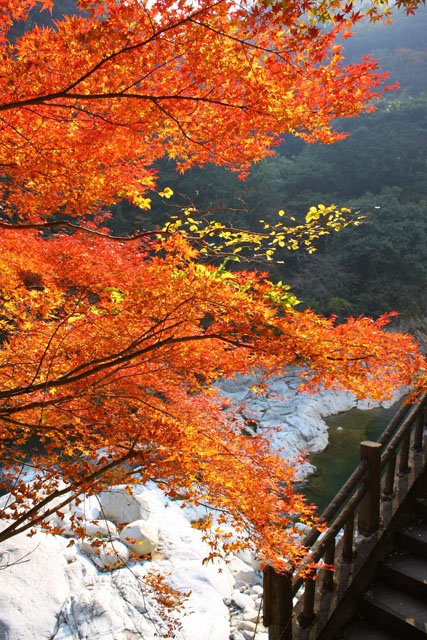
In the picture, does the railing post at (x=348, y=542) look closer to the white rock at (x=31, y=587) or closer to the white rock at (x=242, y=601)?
the white rock at (x=242, y=601)

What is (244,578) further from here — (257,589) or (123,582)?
(123,582)

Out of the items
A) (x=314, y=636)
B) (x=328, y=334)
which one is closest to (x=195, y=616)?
(x=314, y=636)

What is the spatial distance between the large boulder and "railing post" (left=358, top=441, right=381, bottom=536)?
4.73m

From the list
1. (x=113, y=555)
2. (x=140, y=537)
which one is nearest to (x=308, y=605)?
(x=113, y=555)

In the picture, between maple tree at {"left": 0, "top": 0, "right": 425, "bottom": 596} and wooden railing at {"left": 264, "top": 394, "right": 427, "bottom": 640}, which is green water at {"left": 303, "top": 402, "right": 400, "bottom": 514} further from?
maple tree at {"left": 0, "top": 0, "right": 425, "bottom": 596}

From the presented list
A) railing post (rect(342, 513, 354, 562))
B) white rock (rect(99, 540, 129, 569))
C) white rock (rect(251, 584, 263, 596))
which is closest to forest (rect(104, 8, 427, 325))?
white rock (rect(251, 584, 263, 596))

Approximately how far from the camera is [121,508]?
7.03 metres

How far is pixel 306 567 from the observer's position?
3051mm

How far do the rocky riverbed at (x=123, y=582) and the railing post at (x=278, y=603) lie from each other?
1.35 metres

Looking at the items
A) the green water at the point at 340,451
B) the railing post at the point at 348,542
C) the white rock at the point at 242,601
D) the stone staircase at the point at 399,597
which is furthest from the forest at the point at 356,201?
the railing post at the point at 348,542

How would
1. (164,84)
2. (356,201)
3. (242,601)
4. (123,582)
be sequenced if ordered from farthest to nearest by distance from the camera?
(356,201) < (242,601) < (123,582) < (164,84)

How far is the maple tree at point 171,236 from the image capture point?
92.4 inches

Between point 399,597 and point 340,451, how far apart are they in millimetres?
7691

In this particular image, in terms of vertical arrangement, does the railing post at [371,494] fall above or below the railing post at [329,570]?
above
